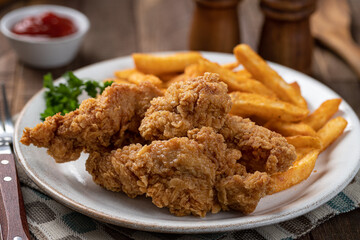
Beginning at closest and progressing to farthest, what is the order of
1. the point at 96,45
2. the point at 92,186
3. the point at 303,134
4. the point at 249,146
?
the point at 249,146 < the point at 92,186 < the point at 303,134 < the point at 96,45

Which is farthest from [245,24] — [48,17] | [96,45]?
[48,17]

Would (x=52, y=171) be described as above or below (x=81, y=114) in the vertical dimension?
below

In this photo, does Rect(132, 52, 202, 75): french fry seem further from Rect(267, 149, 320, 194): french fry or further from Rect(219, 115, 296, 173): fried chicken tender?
Rect(267, 149, 320, 194): french fry

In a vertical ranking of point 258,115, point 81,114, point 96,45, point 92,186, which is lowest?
point 96,45

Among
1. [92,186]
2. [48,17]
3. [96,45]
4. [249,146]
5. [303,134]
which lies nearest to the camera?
[249,146]

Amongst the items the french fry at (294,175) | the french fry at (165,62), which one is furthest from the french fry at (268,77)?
the french fry at (294,175)

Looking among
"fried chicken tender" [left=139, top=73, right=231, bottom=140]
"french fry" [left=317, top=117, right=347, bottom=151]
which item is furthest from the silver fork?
"french fry" [left=317, top=117, right=347, bottom=151]

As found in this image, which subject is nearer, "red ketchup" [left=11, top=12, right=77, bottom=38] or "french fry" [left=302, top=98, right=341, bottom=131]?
"french fry" [left=302, top=98, right=341, bottom=131]

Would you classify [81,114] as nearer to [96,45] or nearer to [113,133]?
[113,133]
